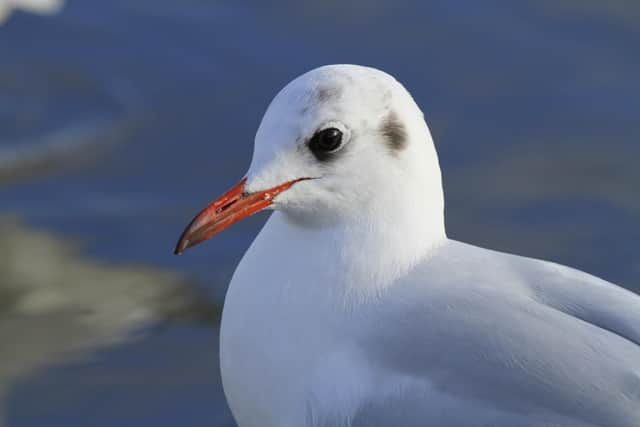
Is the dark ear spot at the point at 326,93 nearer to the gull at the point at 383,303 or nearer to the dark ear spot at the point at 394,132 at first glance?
the gull at the point at 383,303

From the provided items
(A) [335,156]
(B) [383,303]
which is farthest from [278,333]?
(A) [335,156]

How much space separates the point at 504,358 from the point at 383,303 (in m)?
0.29

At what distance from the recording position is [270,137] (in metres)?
2.94

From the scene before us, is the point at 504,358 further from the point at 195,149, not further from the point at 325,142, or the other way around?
the point at 195,149

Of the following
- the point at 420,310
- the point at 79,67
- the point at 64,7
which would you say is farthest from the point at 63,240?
the point at 420,310

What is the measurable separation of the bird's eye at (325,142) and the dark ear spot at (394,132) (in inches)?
3.8

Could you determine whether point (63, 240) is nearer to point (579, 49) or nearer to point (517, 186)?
point (517, 186)

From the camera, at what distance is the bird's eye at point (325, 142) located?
2.95 meters

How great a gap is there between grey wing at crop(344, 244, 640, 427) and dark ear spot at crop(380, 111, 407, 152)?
28cm

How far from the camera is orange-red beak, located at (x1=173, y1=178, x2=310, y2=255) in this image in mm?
2955

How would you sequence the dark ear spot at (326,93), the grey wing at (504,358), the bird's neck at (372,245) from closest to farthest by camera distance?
the grey wing at (504,358) → the dark ear spot at (326,93) → the bird's neck at (372,245)

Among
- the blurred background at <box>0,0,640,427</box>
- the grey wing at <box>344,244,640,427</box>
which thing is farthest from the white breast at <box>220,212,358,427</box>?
the blurred background at <box>0,0,640,427</box>

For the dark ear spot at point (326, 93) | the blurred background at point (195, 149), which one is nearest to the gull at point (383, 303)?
the dark ear spot at point (326, 93)

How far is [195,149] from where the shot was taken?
4.94 meters
